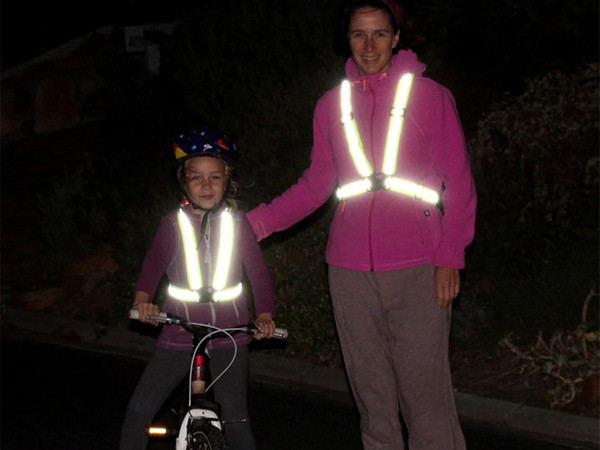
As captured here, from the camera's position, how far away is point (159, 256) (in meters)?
4.95

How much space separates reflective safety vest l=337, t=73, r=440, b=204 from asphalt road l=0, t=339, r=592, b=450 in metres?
2.68

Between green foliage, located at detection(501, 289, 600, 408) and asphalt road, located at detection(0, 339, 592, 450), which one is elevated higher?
green foliage, located at detection(501, 289, 600, 408)

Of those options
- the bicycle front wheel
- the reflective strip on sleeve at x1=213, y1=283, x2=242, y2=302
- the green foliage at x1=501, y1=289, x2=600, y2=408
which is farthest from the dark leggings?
the green foliage at x1=501, y1=289, x2=600, y2=408

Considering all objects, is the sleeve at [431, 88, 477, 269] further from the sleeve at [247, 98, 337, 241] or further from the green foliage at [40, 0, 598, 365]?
the green foliage at [40, 0, 598, 365]

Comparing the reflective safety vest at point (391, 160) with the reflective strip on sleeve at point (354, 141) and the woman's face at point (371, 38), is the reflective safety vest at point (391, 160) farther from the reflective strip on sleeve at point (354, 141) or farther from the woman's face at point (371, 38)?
the woman's face at point (371, 38)

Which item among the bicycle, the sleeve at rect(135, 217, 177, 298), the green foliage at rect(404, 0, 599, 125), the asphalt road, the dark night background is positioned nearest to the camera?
the bicycle

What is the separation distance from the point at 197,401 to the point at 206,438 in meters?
0.23

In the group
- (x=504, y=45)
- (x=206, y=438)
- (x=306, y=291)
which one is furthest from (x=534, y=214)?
(x=206, y=438)

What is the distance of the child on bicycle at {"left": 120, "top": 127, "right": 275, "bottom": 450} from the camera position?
15.9ft

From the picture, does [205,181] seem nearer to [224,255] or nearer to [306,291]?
[224,255]

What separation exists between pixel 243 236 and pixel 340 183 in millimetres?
508

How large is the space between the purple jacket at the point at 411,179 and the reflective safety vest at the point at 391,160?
22 millimetres

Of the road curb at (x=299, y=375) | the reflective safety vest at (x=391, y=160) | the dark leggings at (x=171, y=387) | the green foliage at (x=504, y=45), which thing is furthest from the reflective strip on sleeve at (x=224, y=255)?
the green foliage at (x=504, y=45)

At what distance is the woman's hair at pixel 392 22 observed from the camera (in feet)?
15.2
